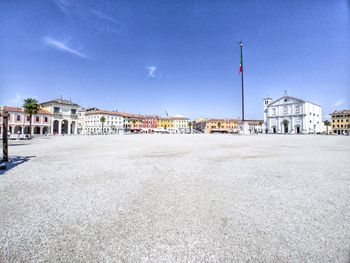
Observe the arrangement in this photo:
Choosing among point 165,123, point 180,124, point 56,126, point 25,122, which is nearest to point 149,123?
point 165,123

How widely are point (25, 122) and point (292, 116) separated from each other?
10630 cm

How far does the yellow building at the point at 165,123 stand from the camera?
114625 millimetres

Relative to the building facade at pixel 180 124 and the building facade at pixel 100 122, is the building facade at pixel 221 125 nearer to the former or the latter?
the building facade at pixel 180 124

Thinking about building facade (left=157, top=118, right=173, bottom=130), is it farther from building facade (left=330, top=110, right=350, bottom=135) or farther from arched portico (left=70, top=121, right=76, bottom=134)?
building facade (left=330, top=110, right=350, bottom=135)

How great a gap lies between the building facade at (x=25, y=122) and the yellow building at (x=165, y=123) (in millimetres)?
64492

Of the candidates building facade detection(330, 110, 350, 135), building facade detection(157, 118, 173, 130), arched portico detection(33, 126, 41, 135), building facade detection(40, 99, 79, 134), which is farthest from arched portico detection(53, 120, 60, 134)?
building facade detection(330, 110, 350, 135)

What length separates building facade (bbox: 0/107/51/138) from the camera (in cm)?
5202

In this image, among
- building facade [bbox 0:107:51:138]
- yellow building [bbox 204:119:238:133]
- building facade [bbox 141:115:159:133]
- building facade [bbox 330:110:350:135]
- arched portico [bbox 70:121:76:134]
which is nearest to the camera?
building facade [bbox 0:107:51:138]

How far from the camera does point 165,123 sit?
11638cm

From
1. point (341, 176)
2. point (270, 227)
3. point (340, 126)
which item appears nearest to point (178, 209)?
point (270, 227)

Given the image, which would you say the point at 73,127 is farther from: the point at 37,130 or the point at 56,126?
the point at 37,130

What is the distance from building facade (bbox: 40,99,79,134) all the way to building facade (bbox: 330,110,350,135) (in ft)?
419

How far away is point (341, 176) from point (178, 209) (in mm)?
5624

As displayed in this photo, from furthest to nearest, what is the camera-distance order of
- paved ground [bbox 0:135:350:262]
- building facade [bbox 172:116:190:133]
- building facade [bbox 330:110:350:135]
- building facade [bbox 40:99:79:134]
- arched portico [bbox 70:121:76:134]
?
building facade [bbox 172:116:190:133] → building facade [bbox 330:110:350:135] → arched portico [bbox 70:121:76:134] → building facade [bbox 40:99:79:134] → paved ground [bbox 0:135:350:262]
